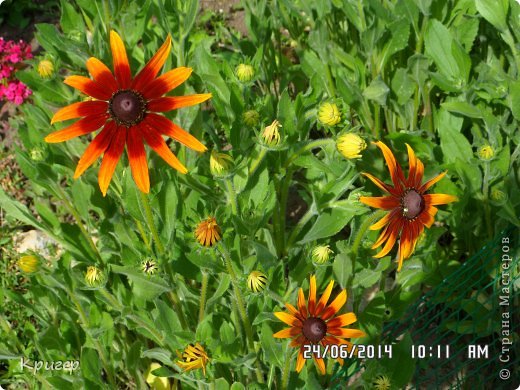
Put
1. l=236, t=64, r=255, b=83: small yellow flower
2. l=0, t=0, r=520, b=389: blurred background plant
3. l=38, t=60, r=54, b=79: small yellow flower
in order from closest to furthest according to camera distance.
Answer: l=0, t=0, r=520, b=389: blurred background plant → l=236, t=64, r=255, b=83: small yellow flower → l=38, t=60, r=54, b=79: small yellow flower

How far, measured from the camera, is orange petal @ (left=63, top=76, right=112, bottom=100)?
1733 mm

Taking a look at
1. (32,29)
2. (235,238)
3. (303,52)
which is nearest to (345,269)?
(235,238)

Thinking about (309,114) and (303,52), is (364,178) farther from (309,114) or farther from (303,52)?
(303,52)

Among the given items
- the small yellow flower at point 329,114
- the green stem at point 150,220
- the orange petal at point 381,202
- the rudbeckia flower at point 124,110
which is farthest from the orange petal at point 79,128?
the orange petal at point 381,202

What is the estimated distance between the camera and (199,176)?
2162mm

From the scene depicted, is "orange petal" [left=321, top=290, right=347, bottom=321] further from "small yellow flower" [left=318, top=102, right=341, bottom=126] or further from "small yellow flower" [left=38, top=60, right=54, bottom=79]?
"small yellow flower" [left=38, top=60, right=54, bottom=79]

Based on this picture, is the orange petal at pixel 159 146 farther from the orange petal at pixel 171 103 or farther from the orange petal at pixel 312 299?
the orange petal at pixel 312 299

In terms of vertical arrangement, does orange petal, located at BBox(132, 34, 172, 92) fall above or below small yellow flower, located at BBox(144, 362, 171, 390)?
Answer: above

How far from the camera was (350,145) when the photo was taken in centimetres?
184

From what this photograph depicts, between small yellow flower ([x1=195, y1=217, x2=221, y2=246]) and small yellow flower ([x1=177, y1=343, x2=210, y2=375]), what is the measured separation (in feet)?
0.97

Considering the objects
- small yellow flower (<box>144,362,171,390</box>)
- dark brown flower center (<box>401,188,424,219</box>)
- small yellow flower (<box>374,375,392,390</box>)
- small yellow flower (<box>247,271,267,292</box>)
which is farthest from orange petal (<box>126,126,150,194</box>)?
small yellow flower (<box>144,362,171,390</box>)

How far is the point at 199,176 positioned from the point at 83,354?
65 cm

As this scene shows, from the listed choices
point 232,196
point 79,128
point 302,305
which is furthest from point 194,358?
point 79,128

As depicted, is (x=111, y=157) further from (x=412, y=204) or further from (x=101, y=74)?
(x=412, y=204)
